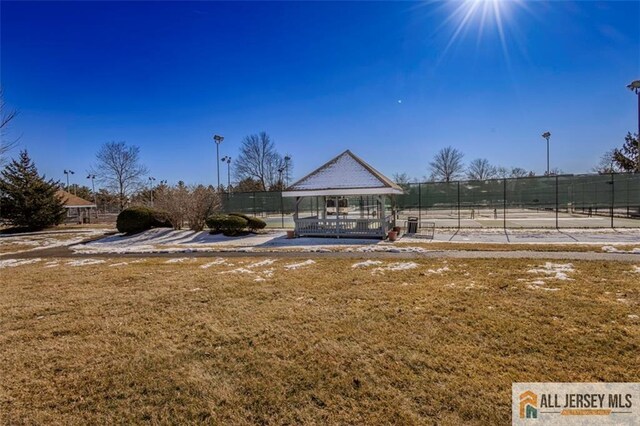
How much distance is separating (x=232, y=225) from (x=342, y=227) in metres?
5.42

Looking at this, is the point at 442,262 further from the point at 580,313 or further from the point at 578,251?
the point at 578,251

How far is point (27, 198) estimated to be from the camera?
21.0 metres

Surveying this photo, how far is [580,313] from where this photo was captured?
4145 millimetres

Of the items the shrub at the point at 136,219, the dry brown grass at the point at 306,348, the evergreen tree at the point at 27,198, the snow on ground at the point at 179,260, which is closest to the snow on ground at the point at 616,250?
the dry brown grass at the point at 306,348

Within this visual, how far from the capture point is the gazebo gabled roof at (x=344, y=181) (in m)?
14.5

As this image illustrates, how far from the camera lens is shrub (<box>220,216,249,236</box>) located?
A: 1556 cm

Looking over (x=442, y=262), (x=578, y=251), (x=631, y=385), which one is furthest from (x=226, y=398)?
(x=578, y=251)

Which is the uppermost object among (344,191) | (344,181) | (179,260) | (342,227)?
(344,181)

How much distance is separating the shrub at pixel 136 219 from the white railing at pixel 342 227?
8.19m

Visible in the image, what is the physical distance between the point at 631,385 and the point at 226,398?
344cm

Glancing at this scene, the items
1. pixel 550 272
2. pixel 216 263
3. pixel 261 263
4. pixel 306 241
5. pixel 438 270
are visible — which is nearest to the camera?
pixel 550 272

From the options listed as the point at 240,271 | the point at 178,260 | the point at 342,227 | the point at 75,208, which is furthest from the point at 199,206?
the point at 75,208

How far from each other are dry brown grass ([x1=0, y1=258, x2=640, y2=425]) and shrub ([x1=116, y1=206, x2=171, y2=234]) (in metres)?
11.4

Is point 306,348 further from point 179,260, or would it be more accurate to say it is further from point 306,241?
point 306,241
